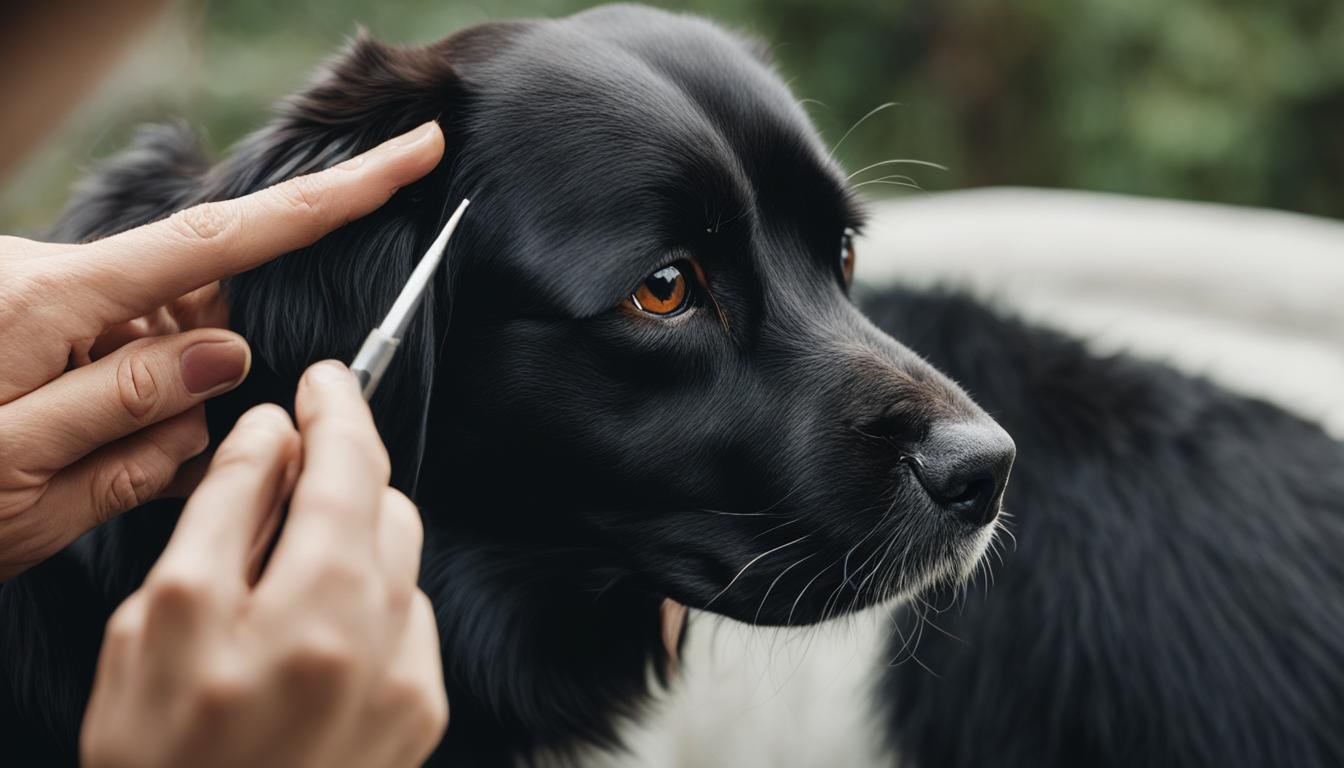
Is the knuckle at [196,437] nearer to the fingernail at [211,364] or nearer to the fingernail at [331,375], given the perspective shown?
the fingernail at [211,364]

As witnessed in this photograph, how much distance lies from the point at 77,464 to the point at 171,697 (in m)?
0.71

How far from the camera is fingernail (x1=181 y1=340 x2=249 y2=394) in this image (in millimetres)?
1473

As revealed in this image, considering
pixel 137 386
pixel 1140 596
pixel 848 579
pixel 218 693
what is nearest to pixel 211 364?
pixel 137 386

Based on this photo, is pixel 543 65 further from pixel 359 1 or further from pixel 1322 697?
pixel 359 1

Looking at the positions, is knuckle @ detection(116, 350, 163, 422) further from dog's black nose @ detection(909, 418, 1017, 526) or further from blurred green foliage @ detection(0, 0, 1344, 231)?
blurred green foliage @ detection(0, 0, 1344, 231)

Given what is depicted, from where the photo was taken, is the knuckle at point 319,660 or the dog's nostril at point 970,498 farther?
the dog's nostril at point 970,498

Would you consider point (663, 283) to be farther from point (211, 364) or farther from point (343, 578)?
point (343, 578)

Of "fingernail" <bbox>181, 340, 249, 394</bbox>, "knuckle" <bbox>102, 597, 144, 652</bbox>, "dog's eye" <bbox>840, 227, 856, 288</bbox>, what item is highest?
"knuckle" <bbox>102, 597, 144, 652</bbox>

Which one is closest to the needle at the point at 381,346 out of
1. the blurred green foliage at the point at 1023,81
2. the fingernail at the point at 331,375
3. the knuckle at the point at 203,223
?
the fingernail at the point at 331,375

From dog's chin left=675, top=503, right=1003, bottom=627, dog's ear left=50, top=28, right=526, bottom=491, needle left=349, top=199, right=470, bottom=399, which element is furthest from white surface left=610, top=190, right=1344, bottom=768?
needle left=349, top=199, right=470, bottom=399

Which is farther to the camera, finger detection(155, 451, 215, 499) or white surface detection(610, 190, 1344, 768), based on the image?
white surface detection(610, 190, 1344, 768)

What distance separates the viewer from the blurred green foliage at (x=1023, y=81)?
627 cm

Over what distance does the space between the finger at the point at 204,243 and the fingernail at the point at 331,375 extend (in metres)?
0.31

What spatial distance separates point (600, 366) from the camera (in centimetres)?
175
